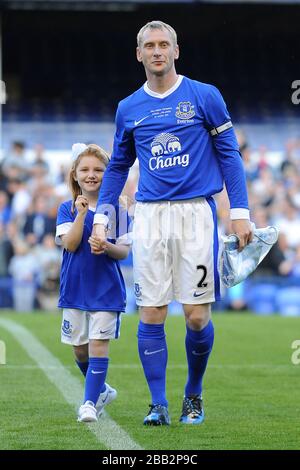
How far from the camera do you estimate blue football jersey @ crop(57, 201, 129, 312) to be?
634 centimetres

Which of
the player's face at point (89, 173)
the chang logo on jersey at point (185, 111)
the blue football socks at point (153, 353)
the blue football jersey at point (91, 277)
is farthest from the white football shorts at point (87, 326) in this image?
the chang logo on jersey at point (185, 111)

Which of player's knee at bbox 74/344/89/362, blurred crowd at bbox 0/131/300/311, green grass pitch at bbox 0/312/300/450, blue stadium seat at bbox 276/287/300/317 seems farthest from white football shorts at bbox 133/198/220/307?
blue stadium seat at bbox 276/287/300/317

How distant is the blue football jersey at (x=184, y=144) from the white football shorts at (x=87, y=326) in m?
0.59

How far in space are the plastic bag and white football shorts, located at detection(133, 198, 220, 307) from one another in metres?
0.08

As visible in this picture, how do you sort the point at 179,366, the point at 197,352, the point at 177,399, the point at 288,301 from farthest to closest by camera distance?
the point at 288,301 → the point at 179,366 → the point at 177,399 → the point at 197,352

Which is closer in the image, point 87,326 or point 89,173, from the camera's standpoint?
point 87,326

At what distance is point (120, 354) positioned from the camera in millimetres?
10445

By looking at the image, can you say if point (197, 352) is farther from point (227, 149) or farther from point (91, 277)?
point (227, 149)

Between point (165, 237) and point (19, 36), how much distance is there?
68.6ft

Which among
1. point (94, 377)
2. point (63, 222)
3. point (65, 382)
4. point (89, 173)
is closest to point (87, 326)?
point (94, 377)

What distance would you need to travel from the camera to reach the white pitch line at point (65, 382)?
5.46 metres

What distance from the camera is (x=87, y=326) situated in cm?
646

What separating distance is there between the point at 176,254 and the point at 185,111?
771 mm

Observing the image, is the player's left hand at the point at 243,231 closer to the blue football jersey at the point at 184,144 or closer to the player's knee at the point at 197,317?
the blue football jersey at the point at 184,144
